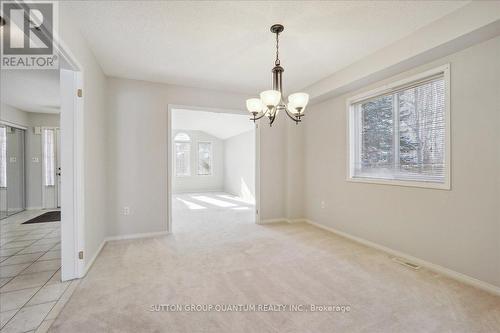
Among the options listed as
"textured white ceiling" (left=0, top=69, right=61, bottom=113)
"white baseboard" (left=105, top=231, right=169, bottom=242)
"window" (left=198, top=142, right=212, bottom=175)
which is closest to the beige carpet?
"white baseboard" (left=105, top=231, right=169, bottom=242)

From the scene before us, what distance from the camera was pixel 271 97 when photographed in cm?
223

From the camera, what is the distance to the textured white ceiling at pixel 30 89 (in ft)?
11.2

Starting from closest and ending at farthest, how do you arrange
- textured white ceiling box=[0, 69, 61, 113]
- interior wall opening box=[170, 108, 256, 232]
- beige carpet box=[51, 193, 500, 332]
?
beige carpet box=[51, 193, 500, 332] < textured white ceiling box=[0, 69, 61, 113] < interior wall opening box=[170, 108, 256, 232]

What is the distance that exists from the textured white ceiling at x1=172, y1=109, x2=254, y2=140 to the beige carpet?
A: 4494 millimetres

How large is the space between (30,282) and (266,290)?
7.63 feet

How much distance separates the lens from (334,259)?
2896 mm

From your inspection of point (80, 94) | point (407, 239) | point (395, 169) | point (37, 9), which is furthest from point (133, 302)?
point (395, 169)

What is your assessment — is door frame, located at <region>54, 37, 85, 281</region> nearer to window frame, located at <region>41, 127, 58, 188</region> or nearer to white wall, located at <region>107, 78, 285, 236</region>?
white wall, located at <region>107, 78, 285, 236</region>

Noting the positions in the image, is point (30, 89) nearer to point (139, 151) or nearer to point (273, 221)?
point (139, 151)

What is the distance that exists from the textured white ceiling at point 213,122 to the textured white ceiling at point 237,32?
3.39 metres

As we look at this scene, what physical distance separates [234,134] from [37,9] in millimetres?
7686

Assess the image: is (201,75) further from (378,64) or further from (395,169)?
(395,169)

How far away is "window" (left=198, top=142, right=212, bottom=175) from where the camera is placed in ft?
33.3

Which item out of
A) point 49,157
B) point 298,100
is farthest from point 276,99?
point 49,157
